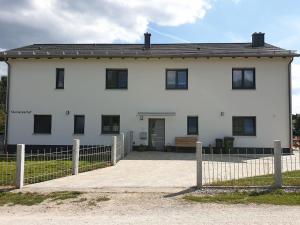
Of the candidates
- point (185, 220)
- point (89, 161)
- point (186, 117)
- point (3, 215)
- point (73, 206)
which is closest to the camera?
point (185, 220)

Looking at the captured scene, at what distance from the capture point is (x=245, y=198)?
9.39m

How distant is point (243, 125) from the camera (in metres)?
23.2

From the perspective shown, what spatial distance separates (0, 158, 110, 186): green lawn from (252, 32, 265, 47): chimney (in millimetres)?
13882

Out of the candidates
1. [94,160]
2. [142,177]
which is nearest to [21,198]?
[142,177]

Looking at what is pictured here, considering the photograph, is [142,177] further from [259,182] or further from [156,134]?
[156,134]

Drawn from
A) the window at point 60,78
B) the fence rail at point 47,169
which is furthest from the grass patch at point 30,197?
the window at point 60,78

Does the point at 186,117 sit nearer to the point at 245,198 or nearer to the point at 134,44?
the point at 134,44

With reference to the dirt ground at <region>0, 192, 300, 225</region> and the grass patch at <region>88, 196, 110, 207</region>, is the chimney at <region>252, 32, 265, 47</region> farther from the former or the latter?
the grass patch at <region>88, 196, 110, 207</region>

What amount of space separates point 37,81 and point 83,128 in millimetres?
3842

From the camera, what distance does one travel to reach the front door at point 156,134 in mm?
23688

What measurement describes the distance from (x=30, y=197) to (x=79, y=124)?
14.1m

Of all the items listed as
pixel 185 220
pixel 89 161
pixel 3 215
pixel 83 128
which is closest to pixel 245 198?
pixel 185 220

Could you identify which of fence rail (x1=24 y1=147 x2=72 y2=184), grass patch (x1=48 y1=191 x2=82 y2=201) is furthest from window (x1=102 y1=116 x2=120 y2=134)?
Answer: grass patch (x1=48 y1=191 x2=82 y2=201)

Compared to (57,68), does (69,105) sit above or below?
below
